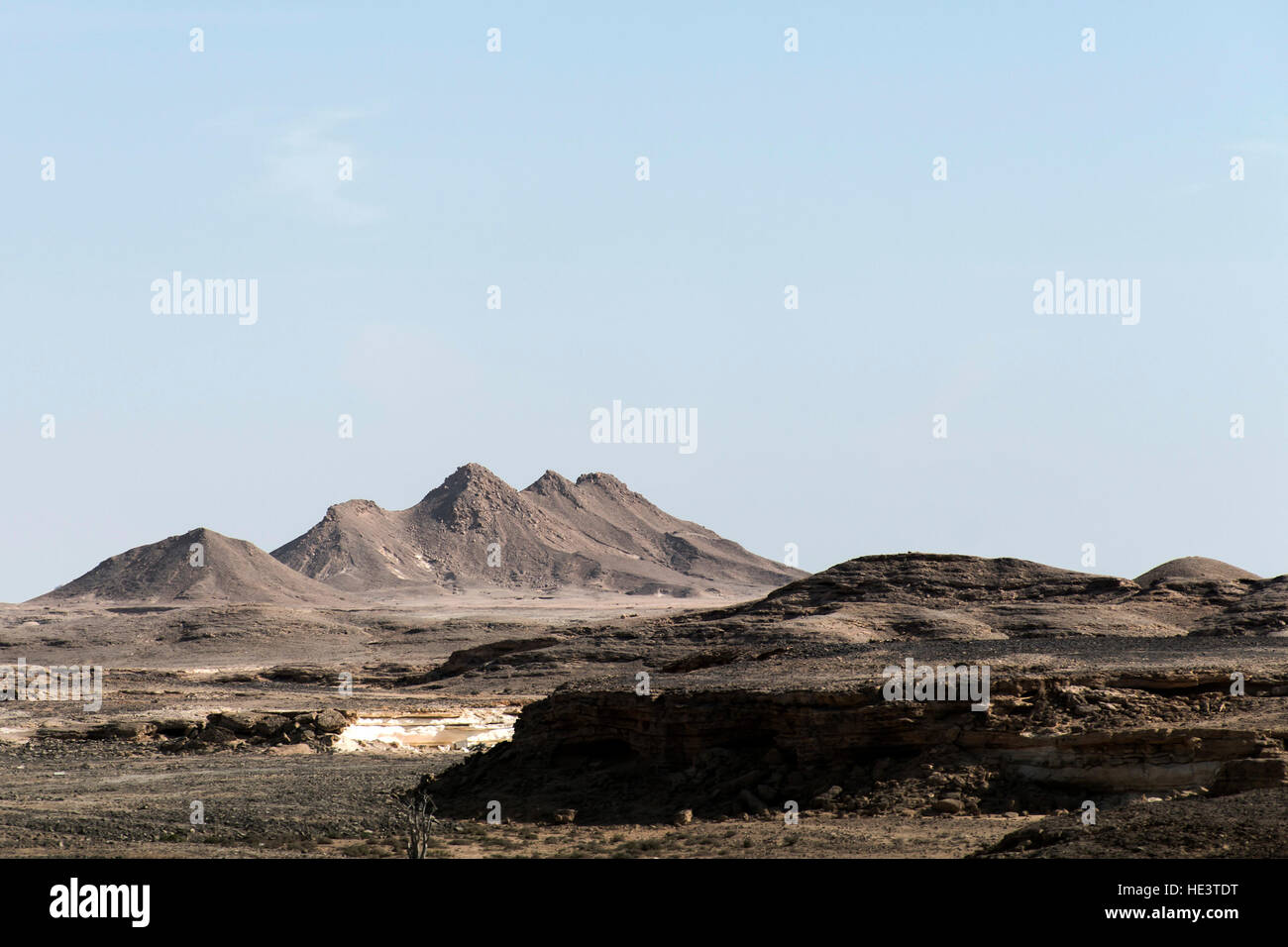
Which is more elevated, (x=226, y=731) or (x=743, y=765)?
(x=743, y=765)

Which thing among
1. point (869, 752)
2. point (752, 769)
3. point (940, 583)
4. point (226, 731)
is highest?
point (940, 583)

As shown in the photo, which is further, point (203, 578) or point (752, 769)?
point (203, 578)

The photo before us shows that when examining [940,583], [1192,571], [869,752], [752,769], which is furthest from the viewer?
[1192,571]

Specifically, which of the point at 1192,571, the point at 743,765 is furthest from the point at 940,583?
the point at 743,765

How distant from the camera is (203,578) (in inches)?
5782

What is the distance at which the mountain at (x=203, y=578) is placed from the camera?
14475 centimetres

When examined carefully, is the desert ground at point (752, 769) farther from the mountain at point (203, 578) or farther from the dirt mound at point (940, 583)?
the mountain at point (203, 578)

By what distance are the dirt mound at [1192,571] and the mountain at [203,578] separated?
9396 cm

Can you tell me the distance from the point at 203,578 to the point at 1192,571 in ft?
347

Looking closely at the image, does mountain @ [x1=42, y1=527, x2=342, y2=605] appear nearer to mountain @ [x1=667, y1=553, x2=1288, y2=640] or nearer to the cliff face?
mountain @ [x1=667, y1=553, x2=1288, y2=640]

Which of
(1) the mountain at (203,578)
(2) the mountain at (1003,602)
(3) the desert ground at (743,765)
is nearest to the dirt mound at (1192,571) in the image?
(2) the mountain at (1003,602)

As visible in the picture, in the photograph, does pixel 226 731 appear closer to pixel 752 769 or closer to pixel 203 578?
pixel 752 769

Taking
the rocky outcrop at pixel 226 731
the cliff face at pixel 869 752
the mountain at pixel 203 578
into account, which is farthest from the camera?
the mountain at pixel 203 578
